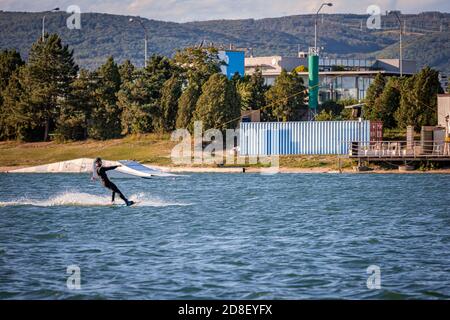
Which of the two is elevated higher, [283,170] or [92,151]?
[92,151]

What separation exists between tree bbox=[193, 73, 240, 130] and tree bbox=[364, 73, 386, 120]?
1249 centimetres

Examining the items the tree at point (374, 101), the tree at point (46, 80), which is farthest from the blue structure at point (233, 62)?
the tree at point (46, 80)

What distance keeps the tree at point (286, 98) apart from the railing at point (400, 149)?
20152mm

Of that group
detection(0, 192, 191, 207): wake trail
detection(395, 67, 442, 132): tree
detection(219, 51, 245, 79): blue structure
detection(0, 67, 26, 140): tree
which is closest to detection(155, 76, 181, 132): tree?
detection(0, 67, 26, 140): tree

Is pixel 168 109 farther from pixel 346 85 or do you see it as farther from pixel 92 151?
pixel 346 85

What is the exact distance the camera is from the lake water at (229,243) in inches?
917

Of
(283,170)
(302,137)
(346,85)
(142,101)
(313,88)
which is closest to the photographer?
(283,170)

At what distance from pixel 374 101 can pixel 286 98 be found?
33.2 feet

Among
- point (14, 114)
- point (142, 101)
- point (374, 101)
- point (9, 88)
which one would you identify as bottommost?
point (14, 114)

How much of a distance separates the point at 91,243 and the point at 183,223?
6.80 meters

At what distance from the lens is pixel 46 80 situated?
309 feet

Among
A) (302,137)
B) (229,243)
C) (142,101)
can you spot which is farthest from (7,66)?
(229,243)

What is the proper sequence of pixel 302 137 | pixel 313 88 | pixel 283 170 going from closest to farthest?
1. pixel 283 170
2. pixel 302 137
3. pixel 313 88
